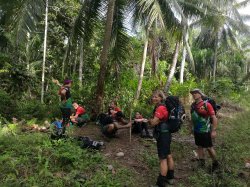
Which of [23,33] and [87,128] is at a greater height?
[23,33]

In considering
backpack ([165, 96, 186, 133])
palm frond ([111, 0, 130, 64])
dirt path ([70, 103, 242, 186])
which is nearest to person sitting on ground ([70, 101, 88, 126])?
dirt path ([70, 103, 242, 186])

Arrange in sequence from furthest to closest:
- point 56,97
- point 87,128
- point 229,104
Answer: point 229,104 → point 56,97 → point 87,128

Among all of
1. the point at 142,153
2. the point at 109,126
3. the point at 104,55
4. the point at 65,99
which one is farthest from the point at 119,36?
the point at 142,153

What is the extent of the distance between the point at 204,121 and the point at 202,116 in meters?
0.11

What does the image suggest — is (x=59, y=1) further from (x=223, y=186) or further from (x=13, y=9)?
(x=223, y=186)

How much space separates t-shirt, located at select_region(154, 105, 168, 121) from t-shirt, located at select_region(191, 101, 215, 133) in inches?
45.6

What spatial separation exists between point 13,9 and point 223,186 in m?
7.17

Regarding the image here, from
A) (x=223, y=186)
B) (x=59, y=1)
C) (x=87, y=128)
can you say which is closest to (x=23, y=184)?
(x=223, y=186)

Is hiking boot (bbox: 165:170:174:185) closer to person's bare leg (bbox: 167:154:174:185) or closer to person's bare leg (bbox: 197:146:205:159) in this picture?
person's bare leg (bbox: 167:154:174:185)

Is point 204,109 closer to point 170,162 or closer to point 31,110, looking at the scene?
point 170,162

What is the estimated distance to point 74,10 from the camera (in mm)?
16453

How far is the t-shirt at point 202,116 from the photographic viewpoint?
6672mm

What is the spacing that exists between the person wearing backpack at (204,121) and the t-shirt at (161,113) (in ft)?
3.49

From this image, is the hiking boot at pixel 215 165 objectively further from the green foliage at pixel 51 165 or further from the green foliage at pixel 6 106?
the green foliage at pixel 6 106
